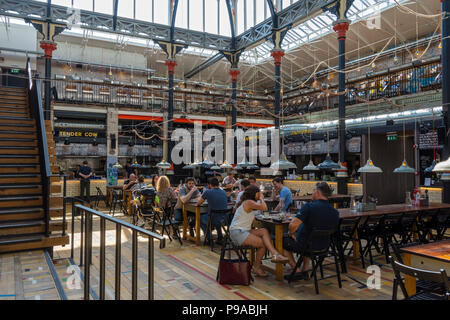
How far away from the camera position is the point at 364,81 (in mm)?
15664

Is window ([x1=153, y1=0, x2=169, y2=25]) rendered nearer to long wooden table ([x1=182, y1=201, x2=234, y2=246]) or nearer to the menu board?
the menu board

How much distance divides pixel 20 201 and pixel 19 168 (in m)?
0.81

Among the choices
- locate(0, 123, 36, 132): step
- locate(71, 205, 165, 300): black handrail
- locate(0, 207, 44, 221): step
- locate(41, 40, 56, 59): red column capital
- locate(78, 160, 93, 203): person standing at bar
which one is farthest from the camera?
locate(41, 40, 56, 59): red column capital

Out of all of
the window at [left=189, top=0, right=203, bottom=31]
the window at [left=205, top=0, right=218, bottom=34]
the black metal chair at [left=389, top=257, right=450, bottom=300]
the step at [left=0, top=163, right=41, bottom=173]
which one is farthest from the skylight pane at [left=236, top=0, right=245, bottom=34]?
the black metal chair at [left=389, top=257, right=450, bottom=300]

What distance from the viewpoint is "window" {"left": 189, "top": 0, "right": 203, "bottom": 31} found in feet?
55.8

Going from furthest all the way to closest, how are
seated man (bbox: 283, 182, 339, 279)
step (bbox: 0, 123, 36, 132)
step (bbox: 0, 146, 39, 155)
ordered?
step (bbox: 0, 123, 36, 132), step (bbox: 0, 146, 39, 155), seated man (bbox: 283, 182, 339, 279)

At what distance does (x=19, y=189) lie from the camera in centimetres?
548

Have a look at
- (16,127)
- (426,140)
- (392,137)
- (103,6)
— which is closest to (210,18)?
(103,6)

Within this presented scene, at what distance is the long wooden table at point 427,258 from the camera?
2845 mm

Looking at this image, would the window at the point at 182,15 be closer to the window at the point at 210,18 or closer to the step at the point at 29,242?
A: the window at the point at 210,18

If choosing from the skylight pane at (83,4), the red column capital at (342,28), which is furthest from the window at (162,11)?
the red column capital at (342,28)

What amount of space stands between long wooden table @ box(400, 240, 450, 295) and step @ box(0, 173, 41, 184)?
556 cm

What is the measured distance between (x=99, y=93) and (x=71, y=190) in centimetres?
643

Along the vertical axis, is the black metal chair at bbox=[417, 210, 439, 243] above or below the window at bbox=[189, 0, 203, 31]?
below
